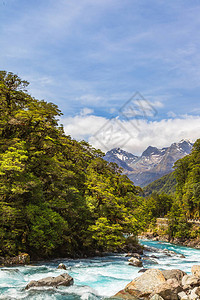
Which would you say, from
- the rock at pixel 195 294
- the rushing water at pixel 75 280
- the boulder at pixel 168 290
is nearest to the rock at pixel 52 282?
the rushing water at pixel 75 280

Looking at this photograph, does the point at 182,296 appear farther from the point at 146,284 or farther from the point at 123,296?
the point at 123,296

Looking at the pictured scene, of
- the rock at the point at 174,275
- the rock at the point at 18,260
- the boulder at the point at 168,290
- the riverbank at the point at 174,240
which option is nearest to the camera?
the boulder at the point at 168,290

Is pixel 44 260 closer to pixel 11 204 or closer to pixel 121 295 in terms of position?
pixel 11 204

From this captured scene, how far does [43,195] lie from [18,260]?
6818mm

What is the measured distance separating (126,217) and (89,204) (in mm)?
5456

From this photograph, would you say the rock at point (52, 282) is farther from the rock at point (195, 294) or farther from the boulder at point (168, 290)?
the rock at point (195, 294)

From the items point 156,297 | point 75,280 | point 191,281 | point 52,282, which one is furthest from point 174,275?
point 52,282

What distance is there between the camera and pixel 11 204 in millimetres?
21719

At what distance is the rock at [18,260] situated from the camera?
20806mm

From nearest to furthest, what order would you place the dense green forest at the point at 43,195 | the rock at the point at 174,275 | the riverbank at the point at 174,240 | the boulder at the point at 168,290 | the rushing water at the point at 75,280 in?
the boulder at the point at 168,290, the rushing water at the point at 75,280, the rock at the point at 174,275, the dense green forest at the point at 43,195, the riverbank at the point at 174,240

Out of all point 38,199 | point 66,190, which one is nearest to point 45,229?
point 38,199

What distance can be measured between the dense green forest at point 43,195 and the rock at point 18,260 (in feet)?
2.31

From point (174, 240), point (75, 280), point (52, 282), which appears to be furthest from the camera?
point (174, 240)

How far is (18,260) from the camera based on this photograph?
70.2 ft
